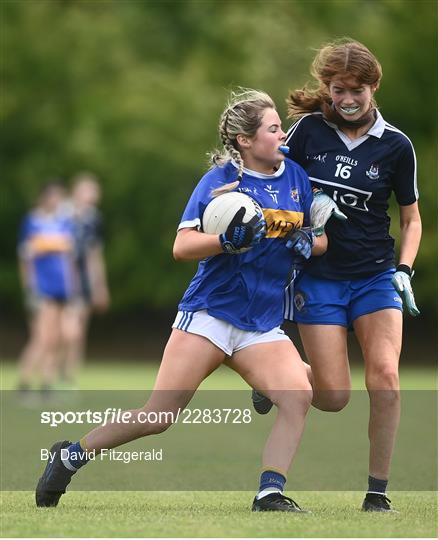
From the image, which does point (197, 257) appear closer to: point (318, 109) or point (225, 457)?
point (318, 109)

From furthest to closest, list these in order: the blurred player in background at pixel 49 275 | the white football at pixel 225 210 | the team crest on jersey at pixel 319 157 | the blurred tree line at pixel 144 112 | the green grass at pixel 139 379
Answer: the blurred tree line at pixel 144 112, the green grass at pixel 139 379, the blurred player in background at pixel 49 275, the team crest on jersey at pixel 319 157, the white football at pixel 225 210

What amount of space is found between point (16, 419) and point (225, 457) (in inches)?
124

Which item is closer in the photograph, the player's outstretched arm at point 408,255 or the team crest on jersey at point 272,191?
the team crest on jersey at point 272,191

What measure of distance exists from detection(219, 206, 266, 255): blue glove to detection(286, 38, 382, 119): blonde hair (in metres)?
0.96

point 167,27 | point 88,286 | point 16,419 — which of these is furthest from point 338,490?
point 167,27

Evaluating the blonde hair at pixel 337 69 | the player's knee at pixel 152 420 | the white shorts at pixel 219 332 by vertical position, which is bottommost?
the player's knee at pixel 152 420

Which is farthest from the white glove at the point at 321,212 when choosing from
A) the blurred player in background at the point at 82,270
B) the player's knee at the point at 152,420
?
the blurred player in background at the point at 82,270

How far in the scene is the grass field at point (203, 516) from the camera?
4.97 m

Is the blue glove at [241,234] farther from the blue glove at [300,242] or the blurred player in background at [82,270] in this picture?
the blurred player in background at [82,270]

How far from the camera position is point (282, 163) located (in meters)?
6.00

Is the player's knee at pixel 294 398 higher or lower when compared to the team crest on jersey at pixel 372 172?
lower

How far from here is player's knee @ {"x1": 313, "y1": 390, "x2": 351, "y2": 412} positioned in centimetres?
619

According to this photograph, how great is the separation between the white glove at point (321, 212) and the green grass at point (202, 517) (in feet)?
4.49

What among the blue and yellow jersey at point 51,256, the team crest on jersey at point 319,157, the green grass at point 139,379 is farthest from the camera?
the green grass at point 139,379
